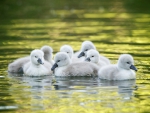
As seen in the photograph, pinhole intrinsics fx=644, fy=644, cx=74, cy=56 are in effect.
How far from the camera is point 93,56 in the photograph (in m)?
14.1

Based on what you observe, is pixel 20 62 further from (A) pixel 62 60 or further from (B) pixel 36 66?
(A) pixel 62 60

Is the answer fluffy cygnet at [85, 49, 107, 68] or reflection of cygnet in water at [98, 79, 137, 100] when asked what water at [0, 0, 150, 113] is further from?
fluffy cygnet at [85, 49, 107, 68]

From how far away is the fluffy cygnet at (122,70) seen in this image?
43.0 feet

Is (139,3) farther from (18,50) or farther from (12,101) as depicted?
(12,101)

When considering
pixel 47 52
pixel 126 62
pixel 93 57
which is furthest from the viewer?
pixel 47 52

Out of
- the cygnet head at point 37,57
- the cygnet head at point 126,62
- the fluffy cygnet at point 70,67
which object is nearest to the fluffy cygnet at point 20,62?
the cygnet head at point 37,57

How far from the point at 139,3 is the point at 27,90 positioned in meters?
19.9

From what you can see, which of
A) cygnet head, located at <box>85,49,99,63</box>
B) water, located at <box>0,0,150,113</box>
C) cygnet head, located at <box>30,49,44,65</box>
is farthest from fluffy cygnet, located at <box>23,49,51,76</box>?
cygnet head, located at <box>85,49,99,63</box>

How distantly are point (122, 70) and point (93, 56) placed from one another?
1.14 meters

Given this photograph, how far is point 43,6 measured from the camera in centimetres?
3092

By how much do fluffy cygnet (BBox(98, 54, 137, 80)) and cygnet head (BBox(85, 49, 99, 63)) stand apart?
897mm

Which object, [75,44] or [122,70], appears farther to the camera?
[75,44]

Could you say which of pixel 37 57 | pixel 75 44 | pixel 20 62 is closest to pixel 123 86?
pixel 37 57

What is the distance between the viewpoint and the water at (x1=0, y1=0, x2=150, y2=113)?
10.9m
